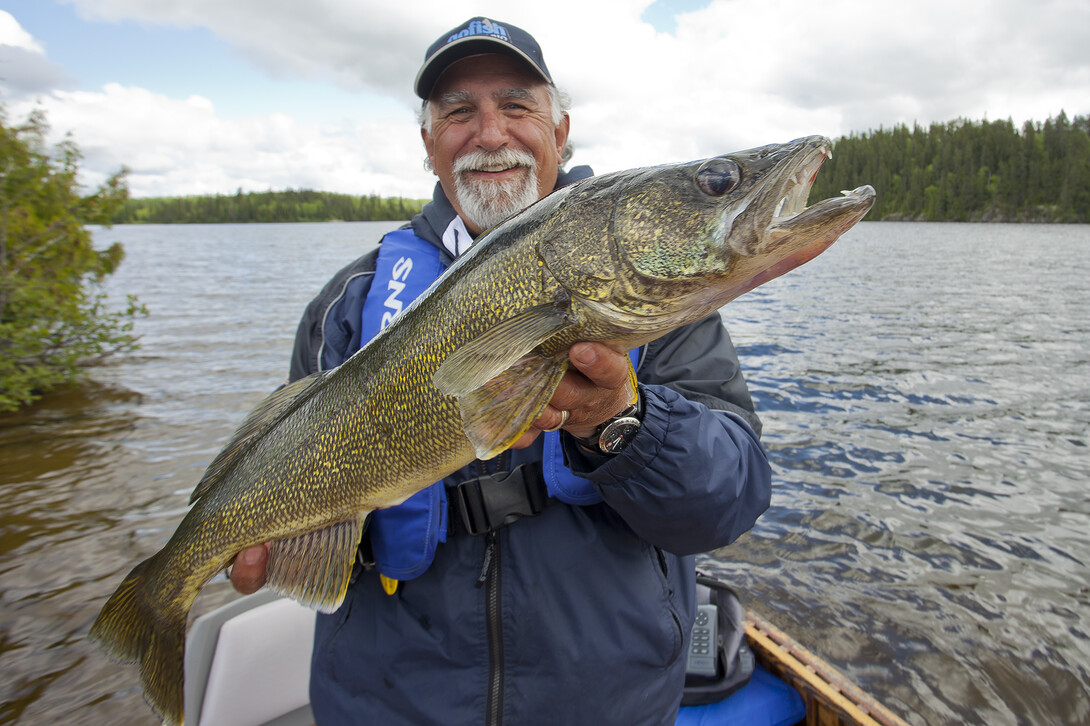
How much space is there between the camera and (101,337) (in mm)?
10914

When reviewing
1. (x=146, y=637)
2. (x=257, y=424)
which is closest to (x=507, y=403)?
(x=257, y=424)

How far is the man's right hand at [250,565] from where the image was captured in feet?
7.88

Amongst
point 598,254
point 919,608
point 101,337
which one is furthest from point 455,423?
point 101,337

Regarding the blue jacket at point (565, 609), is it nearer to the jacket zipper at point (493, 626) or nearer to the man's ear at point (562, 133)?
the jacket zipper at point (493, 626)

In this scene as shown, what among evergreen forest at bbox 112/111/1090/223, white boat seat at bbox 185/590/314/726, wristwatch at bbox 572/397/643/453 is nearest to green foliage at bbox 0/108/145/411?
white boat seat at bbox 185/590/314/726

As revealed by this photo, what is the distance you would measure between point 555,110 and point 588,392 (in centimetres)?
198

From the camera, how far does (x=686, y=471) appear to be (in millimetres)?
1988

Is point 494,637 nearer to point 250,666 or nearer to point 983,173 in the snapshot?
point 250,666

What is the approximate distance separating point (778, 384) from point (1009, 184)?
348 ft

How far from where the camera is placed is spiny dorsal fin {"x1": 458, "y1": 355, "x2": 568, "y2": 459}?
1873mm

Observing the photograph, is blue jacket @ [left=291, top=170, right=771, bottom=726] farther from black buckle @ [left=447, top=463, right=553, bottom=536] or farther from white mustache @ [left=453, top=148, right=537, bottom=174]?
white mustache @ [left=453, top=148, right=537, bottom=174]

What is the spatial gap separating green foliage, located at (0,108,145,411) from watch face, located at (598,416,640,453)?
10.9m

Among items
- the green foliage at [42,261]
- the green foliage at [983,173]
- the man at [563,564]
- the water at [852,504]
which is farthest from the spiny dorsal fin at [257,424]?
the green foliage at [983,173]

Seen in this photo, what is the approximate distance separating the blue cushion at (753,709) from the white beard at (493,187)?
2.98 metres
